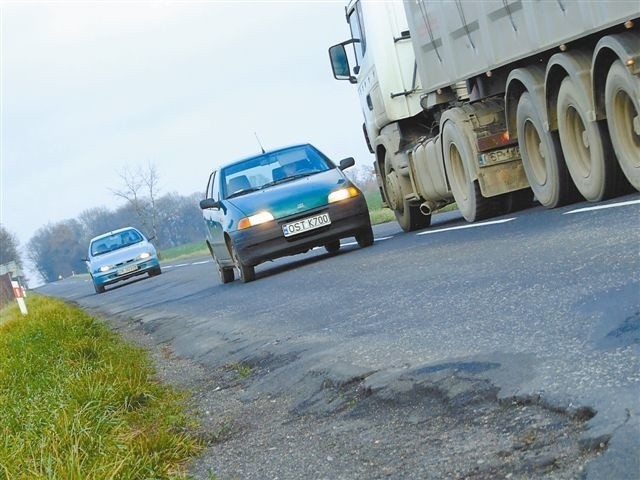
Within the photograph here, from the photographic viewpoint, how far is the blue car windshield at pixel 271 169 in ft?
54.0

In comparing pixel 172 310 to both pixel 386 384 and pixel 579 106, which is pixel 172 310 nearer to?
pixel 579 106

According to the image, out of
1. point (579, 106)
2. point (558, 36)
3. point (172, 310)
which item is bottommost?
point (172, 310)

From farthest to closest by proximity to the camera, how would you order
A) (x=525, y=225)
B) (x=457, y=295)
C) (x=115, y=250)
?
1. (x=115, y=250)
2. (x=525, y=225)
3. (x=457, y=295)

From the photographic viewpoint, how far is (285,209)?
15.4 m

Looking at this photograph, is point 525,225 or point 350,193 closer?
point 525,225

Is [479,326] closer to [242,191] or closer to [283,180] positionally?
[283,180]

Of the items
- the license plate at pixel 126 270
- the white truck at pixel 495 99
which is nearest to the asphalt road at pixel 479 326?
the white truck at pixel 495 99

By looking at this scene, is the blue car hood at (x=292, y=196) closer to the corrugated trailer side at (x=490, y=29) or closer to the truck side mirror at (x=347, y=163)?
the truck side mirror at (x=347, y=163)

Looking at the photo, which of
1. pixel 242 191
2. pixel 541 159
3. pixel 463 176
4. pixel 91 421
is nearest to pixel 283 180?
pixel 242 191

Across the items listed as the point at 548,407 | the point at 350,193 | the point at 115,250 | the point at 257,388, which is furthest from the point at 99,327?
the point at 115,250

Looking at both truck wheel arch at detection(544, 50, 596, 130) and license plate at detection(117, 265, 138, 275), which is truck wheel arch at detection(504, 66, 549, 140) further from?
license plate at detection(117, 265, 138, 275)

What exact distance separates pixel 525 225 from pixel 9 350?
17.5 feet

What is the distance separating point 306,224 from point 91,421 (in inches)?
389

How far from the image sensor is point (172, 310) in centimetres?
1540
